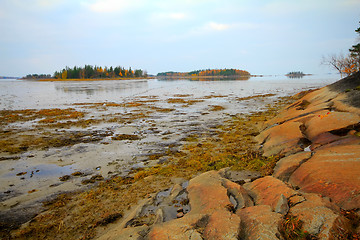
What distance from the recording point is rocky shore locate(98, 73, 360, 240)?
4078 millimetres

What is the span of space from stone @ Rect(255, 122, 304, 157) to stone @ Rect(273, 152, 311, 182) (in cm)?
132

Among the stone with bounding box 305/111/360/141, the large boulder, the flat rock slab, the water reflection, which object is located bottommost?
the large boulder

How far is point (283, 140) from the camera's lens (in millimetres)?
10531

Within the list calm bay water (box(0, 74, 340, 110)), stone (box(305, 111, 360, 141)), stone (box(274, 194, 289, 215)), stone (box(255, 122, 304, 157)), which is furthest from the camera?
calm bay water (box(0, 74, 340, 110))

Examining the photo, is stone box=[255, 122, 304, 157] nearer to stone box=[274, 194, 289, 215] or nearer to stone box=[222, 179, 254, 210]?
stone box=[222, 179, 254, 210]

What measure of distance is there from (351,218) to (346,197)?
31.6 inches

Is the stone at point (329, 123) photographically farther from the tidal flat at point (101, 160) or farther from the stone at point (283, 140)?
the tidal flat at point (101, 160)

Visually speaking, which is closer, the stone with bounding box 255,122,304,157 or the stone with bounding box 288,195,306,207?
the stone with bounding box 288,195,306,207

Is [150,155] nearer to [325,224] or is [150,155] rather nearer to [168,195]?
[168,195]

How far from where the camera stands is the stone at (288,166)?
7.09 metres

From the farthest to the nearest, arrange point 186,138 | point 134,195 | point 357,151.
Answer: point 186,138 < point 134,195 < point 357,151

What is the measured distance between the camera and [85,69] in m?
181

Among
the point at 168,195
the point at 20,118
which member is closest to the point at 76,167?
the point at 168,195

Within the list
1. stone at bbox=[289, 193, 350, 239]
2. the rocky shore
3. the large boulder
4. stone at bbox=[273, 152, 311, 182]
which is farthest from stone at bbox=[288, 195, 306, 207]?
stone at bbox=[273, 152, 311, 182]
